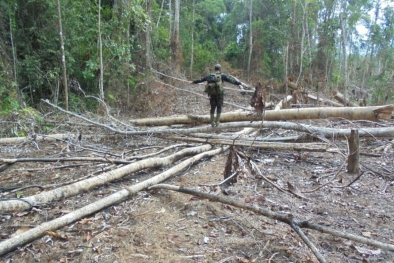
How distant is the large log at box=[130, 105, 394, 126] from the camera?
18.0ft

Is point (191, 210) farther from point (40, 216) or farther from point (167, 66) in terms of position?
point (167, 66)

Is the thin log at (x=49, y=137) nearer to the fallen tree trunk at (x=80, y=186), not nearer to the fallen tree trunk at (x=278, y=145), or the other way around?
the fallen tree trunk at (x=80, y=186)

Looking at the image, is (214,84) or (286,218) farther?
(214,84)

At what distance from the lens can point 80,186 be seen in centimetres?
438

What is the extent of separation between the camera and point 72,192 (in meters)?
4.28

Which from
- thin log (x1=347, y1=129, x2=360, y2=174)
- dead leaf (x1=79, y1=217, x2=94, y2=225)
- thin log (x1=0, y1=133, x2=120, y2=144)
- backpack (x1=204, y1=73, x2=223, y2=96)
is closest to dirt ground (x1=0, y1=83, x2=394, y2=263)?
dead leaf (x1=79, y1=217, x2=94, y2=225)

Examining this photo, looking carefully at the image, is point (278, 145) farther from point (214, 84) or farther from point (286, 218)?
point (286, 218)

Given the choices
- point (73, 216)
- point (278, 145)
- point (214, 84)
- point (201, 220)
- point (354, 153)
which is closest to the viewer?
point (73, 216)

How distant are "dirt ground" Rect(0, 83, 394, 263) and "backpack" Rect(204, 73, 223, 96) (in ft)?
5.05

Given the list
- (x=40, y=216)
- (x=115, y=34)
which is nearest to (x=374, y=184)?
(x=40, y=216)

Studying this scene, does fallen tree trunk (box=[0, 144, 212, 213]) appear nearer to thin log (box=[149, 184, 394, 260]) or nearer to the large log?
thin log (box=[149, 184, 394, 260])

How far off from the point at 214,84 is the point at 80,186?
11.0ft

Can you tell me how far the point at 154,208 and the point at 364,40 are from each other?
32639 millimetres

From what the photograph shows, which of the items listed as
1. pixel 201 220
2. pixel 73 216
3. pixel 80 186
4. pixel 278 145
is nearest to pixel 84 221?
pixel 73 216
